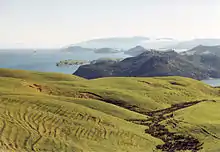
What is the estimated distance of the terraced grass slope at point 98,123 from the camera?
99.9 ft

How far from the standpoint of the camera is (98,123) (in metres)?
37.6

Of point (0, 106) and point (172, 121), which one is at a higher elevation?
point (0, 106)

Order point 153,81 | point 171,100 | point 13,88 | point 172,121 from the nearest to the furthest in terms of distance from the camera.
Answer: point 172,121, point 13,88, point 171,100, point 153,81

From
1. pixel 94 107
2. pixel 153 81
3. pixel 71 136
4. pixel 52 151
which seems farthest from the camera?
pixel 153 81

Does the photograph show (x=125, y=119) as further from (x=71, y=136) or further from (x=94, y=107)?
(x=71, y=136)

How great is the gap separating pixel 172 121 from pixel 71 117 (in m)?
12.1

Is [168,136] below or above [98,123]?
below

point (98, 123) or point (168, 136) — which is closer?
point (168, 136)

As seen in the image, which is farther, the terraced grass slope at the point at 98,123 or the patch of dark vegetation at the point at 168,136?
the patch of dark vegetation at the point at 168,136

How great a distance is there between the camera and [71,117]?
38.0 m

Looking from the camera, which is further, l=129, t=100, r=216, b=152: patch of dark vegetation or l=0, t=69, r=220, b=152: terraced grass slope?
l=129, t=100, r=216, b=152: patch of dark vegetation

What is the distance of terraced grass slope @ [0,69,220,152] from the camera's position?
99.9 feet

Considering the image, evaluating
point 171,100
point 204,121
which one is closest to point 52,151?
point 204,121

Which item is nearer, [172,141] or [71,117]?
[172,141]
